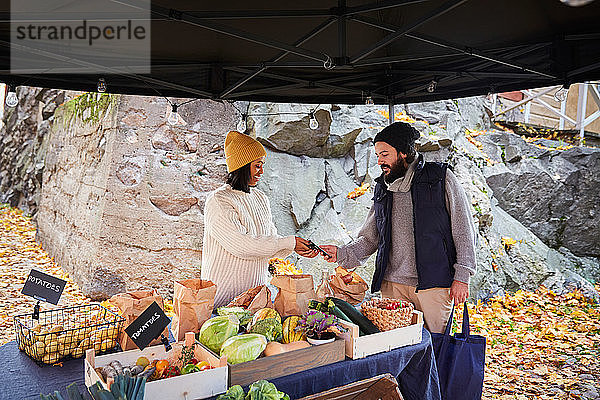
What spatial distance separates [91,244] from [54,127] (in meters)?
4.54

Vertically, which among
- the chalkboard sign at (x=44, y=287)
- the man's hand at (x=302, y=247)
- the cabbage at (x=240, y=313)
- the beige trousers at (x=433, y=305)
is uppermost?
the man's hand at (x=302, y=247)

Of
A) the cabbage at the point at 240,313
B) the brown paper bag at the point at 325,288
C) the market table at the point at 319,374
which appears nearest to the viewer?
the market table at the point at 319,374

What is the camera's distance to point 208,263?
107 inches

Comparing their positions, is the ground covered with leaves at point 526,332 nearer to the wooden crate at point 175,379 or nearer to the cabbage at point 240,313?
the cabbage at point 240,313

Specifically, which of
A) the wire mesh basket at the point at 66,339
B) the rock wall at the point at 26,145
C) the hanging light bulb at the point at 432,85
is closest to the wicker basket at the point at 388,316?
the wire mesh basket at the point at 66,339

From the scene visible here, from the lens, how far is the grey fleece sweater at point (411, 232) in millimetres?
2762

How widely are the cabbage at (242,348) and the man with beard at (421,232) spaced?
131 centimetres

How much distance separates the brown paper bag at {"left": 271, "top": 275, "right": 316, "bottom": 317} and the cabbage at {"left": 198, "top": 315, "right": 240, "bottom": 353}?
1.05 feet

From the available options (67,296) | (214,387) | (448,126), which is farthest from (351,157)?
(214,387)

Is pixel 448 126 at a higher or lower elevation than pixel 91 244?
higher

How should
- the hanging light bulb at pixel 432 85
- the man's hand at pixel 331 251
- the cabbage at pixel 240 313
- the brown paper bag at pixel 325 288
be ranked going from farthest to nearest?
the hanging light bulb at pixel 432 85, the man's hand at pixel 331 251, the brown paper bag at pixel 325 288, the cabbage at pixel 240 313

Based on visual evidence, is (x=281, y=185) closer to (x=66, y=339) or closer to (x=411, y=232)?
(x=411, y=232)

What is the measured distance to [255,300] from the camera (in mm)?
2197

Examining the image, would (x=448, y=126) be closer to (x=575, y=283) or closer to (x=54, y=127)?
(x=575, y=283)
